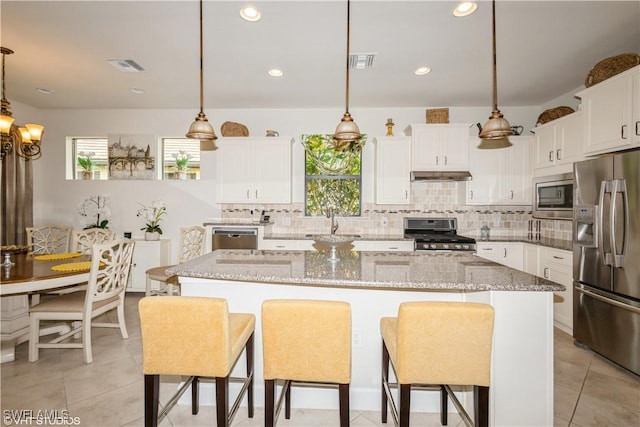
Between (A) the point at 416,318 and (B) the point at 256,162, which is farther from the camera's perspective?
(B) the point at 256,162

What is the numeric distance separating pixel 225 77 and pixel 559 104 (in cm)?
450

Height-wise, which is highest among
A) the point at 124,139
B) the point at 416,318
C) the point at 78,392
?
the point at 124,139

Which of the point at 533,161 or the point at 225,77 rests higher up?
the point at 225,77

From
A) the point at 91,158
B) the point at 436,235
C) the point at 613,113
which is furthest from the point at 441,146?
the point at 91,158

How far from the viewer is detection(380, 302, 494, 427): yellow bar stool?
1288 millimetres

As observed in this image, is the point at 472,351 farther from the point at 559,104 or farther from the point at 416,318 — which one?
the point at 559,104

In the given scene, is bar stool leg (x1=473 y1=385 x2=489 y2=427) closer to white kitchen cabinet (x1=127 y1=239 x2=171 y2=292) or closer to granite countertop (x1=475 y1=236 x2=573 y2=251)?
granite countertop (x1=475 y1=236 x2=573 y2=251)

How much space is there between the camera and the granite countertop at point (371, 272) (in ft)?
4.95

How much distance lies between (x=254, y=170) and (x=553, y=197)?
3915 mm

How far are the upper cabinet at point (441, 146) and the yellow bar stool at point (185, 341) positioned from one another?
3.61 m

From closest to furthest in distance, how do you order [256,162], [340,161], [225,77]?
[225,77], [256,162], [340,161]

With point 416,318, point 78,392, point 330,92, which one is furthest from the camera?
point 330,92

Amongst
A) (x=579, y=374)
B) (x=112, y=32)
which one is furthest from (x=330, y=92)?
(x=579, y=374)

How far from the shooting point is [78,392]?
2176 millimetres
